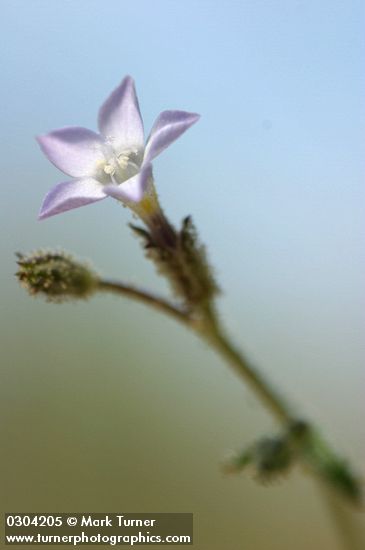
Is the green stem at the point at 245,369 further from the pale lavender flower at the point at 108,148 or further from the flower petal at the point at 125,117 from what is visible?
the flower petal at the point at 125,117

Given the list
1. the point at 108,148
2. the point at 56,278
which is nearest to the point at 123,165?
the point at 108,148

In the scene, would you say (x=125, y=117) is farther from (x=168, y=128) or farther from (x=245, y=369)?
(x=245, y=369)

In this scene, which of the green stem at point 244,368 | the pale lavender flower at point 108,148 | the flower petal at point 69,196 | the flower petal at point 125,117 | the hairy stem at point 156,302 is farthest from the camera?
the flower petal at point 125,117

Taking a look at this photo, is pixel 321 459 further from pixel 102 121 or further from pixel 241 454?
pixel 102 121

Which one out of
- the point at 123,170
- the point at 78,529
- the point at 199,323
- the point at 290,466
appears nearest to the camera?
the point at 290,466

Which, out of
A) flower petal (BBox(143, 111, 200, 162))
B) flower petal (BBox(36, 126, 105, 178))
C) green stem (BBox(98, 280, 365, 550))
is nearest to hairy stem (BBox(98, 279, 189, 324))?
green stem (BBox(98, 280, 365, 550))

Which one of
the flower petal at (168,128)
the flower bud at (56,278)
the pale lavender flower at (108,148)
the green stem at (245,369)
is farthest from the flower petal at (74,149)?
the green stem at (245,369)

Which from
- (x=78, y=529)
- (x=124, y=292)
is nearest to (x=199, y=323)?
(x=124, y=292)
